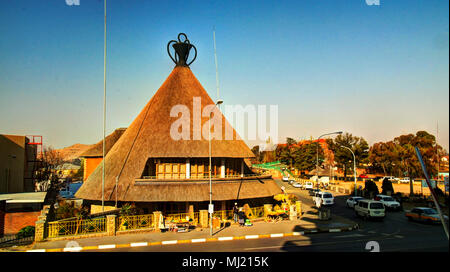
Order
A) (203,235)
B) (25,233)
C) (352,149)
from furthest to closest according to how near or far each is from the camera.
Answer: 1. (352,149)
2. (25,233)
3. (203,235)

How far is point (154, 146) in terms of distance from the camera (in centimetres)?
3070

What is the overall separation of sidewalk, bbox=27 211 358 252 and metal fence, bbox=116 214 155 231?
1.24m

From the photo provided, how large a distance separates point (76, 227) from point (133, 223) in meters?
4.18

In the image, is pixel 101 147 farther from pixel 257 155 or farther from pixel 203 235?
pixel 257 155

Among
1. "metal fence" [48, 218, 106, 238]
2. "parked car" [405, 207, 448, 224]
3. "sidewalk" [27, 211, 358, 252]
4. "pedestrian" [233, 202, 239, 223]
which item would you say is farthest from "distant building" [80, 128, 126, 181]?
"parked car" [405, 207, 448, 224]

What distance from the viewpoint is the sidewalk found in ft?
67.6

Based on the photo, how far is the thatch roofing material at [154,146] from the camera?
29453 mm

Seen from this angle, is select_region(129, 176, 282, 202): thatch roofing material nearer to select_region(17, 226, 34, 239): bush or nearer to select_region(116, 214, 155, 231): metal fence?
select_region(116, 214, 155, 231): metal fence

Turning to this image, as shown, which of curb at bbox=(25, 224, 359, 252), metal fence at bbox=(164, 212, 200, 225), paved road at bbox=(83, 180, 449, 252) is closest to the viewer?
paved road at bbox=(83, 180, 449, 252)

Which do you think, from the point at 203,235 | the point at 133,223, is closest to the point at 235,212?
the point at 203,235

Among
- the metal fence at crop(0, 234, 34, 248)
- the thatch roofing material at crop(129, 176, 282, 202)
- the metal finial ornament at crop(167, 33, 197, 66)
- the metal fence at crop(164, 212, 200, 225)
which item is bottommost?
the metal fence at crop(0, 234, 34, 248)

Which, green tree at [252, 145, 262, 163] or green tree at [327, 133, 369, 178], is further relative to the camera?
green tree at [252, 145, 262, 163]

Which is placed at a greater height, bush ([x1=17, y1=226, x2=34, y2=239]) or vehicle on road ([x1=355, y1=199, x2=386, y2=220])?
vehicle on road ([x1=355, y1=199, x2=386, y2=220])

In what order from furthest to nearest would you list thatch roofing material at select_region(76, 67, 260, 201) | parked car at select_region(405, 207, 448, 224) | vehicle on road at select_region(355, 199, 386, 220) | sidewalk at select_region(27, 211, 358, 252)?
vehicle on road at select_region(355, 199, 386, 220), thatch roofing material at select_region(76, 67, 260, 201), parked car at select_region(405, 207, 448, 224), sidewalk at select_region(27, 211, 358, 252)
